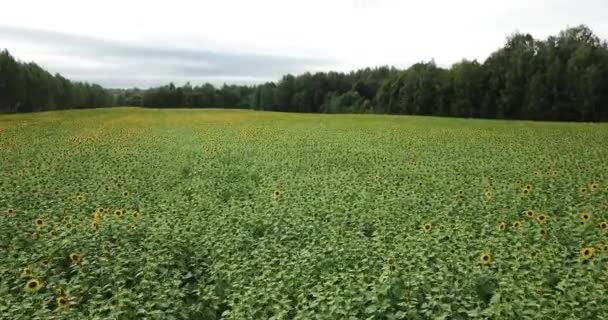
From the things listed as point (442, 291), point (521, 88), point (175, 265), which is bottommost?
point (175, 265)

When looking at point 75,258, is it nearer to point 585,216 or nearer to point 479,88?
point 585,216

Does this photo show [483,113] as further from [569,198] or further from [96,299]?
[96,299]

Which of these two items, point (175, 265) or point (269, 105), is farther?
point (269, 105)

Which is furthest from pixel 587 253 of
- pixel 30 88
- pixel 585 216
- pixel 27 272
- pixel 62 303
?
pixel 30 88

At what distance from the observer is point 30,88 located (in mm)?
60969

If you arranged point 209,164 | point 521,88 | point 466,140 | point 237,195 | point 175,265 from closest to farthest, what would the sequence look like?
point 175,265
point 237,195
point 209,164
point 466,140
point 521,88

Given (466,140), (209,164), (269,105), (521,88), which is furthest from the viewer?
(269,105)

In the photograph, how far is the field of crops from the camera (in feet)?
14.8

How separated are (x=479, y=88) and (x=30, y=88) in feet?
172

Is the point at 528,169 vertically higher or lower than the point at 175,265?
higher

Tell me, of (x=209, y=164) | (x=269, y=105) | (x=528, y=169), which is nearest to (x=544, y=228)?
(x=528, y=169)

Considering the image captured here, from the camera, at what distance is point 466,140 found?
2064 centimetres

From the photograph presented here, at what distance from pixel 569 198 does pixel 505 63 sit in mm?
50309

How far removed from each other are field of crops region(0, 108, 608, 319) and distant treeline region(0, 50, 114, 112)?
5168 cm
